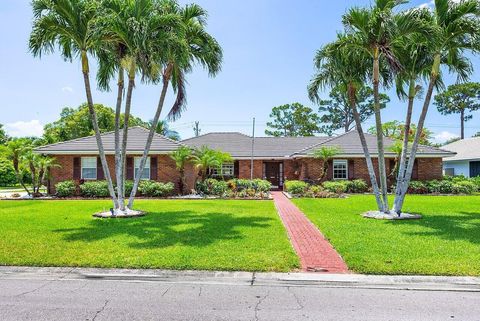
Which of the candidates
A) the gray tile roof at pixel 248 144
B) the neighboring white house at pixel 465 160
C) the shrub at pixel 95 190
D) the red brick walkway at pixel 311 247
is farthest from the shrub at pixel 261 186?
the neighboring white house at pixel 465 160

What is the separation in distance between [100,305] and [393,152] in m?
23.6

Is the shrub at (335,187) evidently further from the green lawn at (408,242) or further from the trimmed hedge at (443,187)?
the green lawn at (408,242)

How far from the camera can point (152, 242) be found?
8.77m

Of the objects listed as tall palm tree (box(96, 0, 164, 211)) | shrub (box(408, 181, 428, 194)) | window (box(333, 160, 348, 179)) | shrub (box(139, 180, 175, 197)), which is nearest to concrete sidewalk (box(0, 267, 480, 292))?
tall palm tree (box(96, 0, 164, 211))

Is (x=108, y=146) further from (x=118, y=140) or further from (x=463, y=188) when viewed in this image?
(x=463, y=188)

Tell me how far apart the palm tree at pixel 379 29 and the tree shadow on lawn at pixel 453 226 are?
2.82 m

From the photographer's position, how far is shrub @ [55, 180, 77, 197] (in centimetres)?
2208

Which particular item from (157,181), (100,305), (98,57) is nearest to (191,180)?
(157,181)

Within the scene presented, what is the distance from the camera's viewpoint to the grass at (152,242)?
23.1ft

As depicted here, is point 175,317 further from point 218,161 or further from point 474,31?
point 218,161

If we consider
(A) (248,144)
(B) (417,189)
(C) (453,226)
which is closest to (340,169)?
(B) (417,189)

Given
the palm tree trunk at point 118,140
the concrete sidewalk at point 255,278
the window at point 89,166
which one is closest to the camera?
the concrete sidewalk at point 255,278

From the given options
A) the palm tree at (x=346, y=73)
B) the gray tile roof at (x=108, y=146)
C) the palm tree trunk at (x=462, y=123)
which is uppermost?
the palm tree trunk at (x=462, y=123)

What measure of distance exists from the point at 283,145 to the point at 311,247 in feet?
75.2
